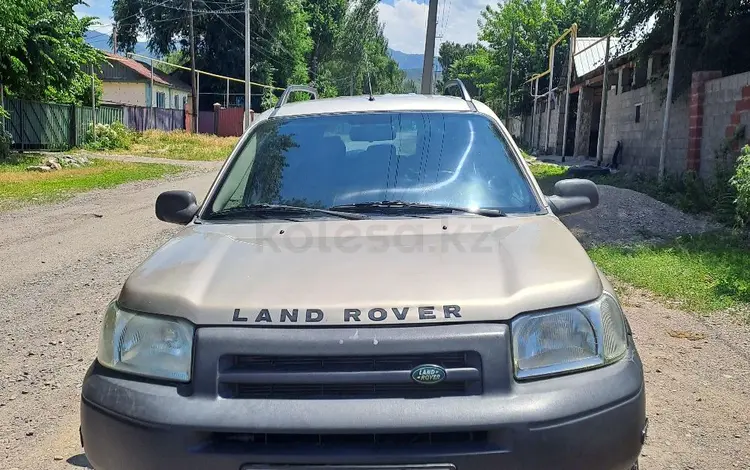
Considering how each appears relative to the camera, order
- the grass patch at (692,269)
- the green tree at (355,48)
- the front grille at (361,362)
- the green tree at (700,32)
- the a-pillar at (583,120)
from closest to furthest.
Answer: the front grille at (361,362), the grass patch at (692,269), the green tree at (700,32), the a-pillar at (583,120), the green tree at (355,48)

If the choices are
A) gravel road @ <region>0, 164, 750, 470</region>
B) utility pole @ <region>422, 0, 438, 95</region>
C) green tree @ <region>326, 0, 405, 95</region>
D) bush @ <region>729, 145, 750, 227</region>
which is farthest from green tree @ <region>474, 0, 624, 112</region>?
gravel road @ <region>0, 164, 750, 470</region>

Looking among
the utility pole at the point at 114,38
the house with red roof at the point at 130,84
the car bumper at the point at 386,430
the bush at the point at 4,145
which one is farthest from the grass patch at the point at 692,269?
the utility pole at the point at 114,38

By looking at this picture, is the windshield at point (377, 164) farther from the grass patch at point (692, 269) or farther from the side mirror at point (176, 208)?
the grass patch at point (692, 269)

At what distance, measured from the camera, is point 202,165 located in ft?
80.9

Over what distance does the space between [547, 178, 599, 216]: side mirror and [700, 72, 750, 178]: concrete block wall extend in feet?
27.9

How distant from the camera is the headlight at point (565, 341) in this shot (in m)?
2.25

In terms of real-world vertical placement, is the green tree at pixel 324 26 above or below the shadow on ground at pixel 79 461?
above

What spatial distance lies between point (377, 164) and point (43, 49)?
20134 mm

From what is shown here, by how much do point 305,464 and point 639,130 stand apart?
667 inches

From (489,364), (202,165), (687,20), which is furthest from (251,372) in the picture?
(202,165)

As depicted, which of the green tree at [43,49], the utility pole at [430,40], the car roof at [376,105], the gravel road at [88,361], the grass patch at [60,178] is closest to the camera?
the gravel road at [88,361]

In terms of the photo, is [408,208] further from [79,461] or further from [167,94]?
[167,94]

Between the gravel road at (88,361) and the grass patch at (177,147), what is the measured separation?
19395 mm

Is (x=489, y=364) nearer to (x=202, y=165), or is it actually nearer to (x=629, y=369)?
(x=629, y=369)
